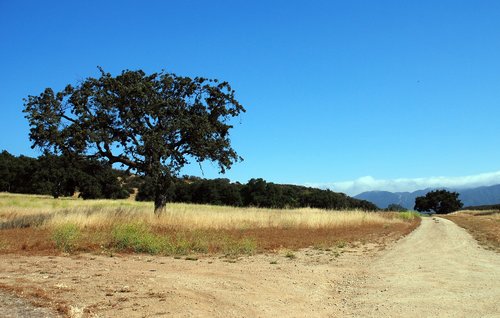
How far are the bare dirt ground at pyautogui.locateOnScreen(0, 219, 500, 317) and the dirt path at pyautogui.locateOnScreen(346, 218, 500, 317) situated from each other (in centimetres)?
2

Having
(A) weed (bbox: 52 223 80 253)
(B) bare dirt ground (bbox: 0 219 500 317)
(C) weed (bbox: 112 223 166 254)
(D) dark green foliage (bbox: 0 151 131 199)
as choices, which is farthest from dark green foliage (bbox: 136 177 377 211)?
(B) bare dirt ground (bbox: 0 219 500 317)

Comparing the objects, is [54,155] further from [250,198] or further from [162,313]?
[250,198]

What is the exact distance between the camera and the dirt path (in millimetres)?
7051

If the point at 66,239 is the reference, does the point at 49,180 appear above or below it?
above

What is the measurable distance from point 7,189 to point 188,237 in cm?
7612

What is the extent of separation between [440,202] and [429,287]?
5150 inches

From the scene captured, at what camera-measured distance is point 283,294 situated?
8.02 metres

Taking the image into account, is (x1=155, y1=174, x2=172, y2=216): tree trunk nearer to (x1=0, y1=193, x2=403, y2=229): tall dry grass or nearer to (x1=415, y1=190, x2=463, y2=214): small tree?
(x1=0, y1=193, x2=403, y2=229): tall dry grass

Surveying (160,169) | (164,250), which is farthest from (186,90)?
(164,250)

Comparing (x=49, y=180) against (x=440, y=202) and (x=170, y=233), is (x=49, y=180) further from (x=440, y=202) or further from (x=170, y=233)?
(x=440, y=202)

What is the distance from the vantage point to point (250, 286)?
8469 millimetres

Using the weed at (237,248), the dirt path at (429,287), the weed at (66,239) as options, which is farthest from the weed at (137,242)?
the dirt path at (429,287)

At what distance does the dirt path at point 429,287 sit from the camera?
705cm

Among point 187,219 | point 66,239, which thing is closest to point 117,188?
point 187,219
